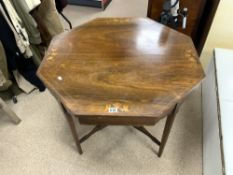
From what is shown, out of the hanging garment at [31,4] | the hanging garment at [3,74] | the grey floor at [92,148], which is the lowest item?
the grey floor at [92,148]

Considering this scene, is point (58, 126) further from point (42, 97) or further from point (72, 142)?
point (42, 97)

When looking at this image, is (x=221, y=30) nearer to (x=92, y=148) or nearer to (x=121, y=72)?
(x=121, y=72)

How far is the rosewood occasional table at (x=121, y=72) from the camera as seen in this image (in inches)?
30.8

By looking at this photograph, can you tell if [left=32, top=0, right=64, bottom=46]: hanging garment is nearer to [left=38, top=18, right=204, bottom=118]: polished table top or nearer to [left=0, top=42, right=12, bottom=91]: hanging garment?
[left=0, top=42, right=12, bottom=91]: hanging garment

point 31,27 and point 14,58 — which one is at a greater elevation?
point 31,27

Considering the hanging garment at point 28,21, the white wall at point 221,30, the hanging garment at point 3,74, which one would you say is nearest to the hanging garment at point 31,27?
the hanging garment at point 28,21

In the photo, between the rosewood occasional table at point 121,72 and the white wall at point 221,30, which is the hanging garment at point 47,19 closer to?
the rosewood occasional table at point 121,72

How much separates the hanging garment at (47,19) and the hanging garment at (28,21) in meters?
0.09

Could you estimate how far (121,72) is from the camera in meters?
0.91

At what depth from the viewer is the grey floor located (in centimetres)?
124

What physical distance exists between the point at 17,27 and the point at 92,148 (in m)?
0.93

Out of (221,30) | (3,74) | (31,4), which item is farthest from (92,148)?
(221,30)

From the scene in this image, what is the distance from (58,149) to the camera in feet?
4.37

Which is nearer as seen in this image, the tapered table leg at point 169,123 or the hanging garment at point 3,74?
the tapered table leg at point 169,123
